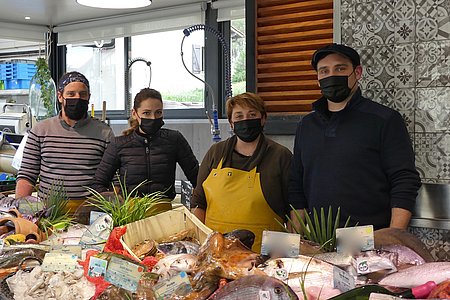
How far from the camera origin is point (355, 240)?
5.21 feet

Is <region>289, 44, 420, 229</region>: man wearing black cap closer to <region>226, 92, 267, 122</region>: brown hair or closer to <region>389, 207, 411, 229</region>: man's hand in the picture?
<region>389, 207, 411, 229</region>: man's hand

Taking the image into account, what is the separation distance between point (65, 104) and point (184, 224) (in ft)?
4.98

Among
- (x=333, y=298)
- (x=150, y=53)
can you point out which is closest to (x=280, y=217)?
(x=333, y=298)

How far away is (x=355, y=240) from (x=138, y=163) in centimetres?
188

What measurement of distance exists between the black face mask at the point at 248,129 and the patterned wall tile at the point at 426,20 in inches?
35.9

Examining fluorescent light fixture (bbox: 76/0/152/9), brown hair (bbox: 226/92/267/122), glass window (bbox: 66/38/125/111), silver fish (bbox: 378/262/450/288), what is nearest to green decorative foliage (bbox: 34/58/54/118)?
glass window (bbox: 66/38/125/111)

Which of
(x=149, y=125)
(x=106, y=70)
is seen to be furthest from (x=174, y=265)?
(x=106, y=70)

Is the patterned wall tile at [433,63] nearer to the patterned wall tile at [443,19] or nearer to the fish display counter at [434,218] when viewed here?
the patterned wall tile at [443,19]

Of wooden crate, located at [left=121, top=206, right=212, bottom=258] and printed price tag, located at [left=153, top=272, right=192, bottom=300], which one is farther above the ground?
wooden crate, located at [left=121, top=206, right=212, bottom=258]

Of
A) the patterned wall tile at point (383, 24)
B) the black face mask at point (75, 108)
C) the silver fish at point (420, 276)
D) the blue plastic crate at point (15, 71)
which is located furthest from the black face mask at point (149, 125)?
the blue plastic crate at point (15, 71)

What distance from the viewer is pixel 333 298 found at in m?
1.24

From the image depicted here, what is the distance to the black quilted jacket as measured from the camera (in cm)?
324

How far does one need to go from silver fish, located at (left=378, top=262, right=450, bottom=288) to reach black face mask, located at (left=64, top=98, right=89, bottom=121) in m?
2.40

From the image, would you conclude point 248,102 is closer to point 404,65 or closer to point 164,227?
point 404,65
